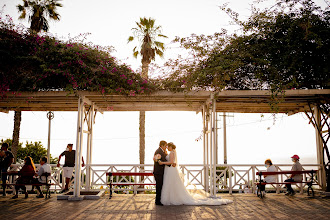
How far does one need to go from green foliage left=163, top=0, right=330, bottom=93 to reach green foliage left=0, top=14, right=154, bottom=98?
5.24ft

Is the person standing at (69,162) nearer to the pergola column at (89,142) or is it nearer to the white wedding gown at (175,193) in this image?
the pergola column at (89,142)

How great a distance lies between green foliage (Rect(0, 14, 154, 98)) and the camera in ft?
34.5

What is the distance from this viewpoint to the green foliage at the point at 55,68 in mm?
10508

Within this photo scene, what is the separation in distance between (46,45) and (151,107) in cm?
439

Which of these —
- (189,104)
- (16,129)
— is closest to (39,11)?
(16,129)

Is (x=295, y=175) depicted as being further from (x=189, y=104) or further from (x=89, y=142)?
(x=89, y=142)

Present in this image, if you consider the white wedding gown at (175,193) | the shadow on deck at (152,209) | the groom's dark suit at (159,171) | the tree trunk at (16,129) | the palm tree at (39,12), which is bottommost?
the shadow on deck at (152,209)

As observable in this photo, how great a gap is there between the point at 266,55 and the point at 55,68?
6.88 metres

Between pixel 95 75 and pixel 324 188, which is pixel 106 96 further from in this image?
pixel 324 188

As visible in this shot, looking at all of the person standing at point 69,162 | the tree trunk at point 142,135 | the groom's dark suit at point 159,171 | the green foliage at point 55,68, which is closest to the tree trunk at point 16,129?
the tree trunk at point 142,135

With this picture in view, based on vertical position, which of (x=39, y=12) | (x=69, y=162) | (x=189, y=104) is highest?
(x=39, y=12)

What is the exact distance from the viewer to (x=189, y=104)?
11.1m

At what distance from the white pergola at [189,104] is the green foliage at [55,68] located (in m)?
0.36

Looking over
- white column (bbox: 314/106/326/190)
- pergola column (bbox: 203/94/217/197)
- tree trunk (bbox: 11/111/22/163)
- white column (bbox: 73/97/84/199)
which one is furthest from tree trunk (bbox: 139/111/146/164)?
white column (bbox: 314/106/326/190)
